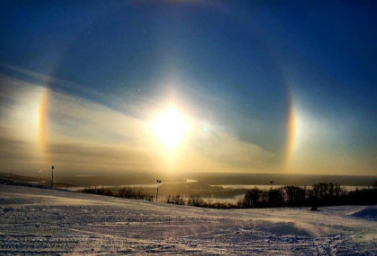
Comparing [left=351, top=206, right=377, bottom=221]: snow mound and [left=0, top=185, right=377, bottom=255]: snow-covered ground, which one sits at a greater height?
[left=0, top=185, right=377, bottom=255]: snow-covered ground

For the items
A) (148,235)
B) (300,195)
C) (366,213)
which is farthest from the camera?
(300,195)

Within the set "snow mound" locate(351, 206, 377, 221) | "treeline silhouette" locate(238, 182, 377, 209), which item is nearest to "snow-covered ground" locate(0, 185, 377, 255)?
"snow mound" locate(351, 206, 377, 221)

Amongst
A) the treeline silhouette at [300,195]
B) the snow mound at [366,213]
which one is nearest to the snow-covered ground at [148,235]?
the snow mound at [366,213]

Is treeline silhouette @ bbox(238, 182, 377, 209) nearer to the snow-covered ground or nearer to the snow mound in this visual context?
the snow mound

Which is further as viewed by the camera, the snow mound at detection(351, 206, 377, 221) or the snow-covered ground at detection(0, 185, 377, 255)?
the snow mound at detection(351, 206, 377, 221)

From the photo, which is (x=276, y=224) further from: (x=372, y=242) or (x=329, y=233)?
(x=372, y=242)

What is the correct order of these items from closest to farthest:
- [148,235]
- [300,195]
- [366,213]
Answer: [148,235], [366,213], [300,195]

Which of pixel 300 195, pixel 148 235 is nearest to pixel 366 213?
pixel 148 235

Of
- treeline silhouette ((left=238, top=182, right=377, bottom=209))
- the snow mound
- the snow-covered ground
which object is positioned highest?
the snow-covered ground

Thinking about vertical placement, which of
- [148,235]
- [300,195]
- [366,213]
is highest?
[148,235]

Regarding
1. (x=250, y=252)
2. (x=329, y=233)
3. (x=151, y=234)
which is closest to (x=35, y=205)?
(x=151, y=234)

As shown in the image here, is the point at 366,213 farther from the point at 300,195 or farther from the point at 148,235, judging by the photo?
the point at 300,195
